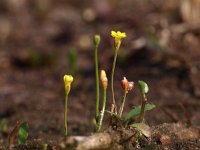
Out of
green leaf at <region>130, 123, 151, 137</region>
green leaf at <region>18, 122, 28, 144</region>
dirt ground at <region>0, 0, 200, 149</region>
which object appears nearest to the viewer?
green leaf at <region>130, 123, 151, 137</region>

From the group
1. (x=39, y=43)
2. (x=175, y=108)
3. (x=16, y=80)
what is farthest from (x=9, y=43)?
(x=175, y=108)

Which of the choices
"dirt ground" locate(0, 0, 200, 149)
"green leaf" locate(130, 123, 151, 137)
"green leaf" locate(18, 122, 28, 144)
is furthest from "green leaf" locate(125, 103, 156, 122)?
"green leaf" locate(18, 122, 28, 144)

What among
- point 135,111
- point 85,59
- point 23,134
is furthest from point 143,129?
point 85,59

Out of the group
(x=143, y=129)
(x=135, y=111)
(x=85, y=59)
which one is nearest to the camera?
(x=143, y=129)

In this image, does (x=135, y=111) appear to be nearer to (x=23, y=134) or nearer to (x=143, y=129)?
(x=143, y=129)

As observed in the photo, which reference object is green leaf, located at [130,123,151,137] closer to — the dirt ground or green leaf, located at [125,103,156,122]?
green leaf, located at [125,103,156,122]

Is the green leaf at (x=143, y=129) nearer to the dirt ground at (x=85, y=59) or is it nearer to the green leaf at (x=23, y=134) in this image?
the dirt ground at (x=85, y=59)

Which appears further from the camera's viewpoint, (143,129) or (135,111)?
(135,111)

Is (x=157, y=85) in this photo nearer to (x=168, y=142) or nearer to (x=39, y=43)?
(x=168, y=142)
